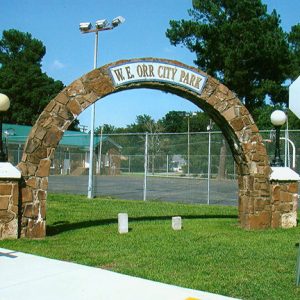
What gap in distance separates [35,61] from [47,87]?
20.1ft

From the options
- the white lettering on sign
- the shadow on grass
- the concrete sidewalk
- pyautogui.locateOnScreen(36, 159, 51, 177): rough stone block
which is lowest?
the concrete sidewalk

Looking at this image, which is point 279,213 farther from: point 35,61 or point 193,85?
point 35,61

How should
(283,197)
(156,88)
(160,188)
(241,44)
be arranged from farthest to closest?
(241,44) → (160,188) → (283,197) → (156,88)

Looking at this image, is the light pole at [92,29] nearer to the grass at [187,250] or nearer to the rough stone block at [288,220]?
the grass at [187,250]

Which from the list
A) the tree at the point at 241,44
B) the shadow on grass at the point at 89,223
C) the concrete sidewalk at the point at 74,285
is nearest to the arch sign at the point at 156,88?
the shadow on grass at the point at 89,223

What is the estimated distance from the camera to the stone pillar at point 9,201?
339 inches

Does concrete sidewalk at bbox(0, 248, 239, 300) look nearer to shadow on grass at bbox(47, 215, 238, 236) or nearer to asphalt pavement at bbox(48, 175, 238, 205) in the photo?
shadow on grass at bbox(47, 215, 238, 236)

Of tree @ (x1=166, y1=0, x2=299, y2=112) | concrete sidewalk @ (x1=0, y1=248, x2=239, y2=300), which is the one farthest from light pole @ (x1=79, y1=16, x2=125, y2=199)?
tree @ (x1=166, y1=0, x2=299, y2=112)

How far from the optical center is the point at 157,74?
10164mm

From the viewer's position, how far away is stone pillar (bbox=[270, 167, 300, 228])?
35.8ft

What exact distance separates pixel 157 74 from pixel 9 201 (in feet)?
12.8

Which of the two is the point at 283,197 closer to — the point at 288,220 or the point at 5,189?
the point at 288,220

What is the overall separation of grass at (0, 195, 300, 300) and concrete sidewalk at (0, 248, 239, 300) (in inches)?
15.2

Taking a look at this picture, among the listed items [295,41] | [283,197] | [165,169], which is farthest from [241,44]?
[283,197]
